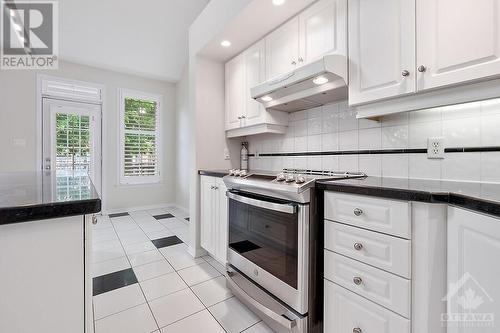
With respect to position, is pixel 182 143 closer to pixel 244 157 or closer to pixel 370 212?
pixel 244 157

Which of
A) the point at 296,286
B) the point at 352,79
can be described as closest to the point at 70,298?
the point at 296,286

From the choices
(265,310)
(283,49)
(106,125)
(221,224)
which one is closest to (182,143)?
(106,125)

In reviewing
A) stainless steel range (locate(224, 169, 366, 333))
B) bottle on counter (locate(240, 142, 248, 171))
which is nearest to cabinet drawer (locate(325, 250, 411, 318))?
stainless steel range (locate(224, 169, 366, 333))

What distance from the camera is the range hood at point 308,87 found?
55.9 inches

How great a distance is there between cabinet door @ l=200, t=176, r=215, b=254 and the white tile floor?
220 mm

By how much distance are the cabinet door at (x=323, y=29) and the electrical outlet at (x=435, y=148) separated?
751 mm

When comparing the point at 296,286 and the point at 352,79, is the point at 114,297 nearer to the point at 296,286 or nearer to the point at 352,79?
the point at 296,286

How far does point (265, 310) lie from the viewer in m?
1.45

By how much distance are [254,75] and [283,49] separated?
0.40m

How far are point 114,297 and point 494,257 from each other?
222 centimetres

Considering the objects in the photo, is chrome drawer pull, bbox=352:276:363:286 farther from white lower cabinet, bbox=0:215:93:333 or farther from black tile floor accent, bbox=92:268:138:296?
black tile floor accent, bbox=92:268:138:296

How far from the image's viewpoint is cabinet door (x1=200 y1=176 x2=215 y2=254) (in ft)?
7.46

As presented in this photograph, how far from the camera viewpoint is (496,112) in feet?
3.84

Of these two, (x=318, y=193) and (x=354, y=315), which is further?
(x=318, y=193)
